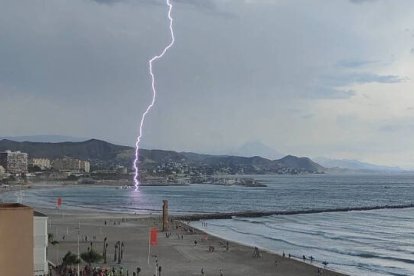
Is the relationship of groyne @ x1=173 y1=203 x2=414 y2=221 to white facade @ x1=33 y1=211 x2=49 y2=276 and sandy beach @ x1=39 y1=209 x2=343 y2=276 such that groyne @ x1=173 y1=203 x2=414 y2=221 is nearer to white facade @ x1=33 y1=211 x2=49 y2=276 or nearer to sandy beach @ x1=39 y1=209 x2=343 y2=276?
sandy beach @ x1=39 y1=209 x2=343 y2=276

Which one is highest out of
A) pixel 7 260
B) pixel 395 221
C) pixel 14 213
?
pixel 14 213

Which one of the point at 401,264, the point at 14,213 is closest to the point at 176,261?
the point at 401,264

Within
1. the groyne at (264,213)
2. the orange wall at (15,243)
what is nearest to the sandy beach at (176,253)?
the groyne at (264,213)

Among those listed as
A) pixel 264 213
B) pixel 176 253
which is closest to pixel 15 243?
→ pixel 176 253

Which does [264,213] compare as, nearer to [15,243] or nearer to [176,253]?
[176,253]

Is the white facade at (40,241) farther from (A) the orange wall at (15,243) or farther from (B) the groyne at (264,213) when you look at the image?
(B) the groyne at (264,213)

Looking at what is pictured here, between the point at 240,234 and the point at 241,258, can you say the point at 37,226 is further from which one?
the point at 240,234
